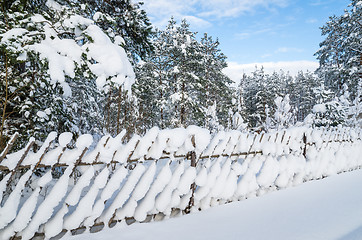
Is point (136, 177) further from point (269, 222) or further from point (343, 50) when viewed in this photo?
point (343, 50)

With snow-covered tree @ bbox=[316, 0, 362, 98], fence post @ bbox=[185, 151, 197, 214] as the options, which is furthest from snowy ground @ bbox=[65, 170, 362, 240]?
snow-covered tree @ bbox=[316, 0, 362, 98]

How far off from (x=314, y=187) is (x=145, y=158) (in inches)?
156

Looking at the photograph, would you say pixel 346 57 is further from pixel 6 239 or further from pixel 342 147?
pixel 6 239

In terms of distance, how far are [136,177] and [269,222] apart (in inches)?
73.6

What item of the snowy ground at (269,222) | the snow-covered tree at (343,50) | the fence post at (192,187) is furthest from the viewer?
the snow-covered tree at (343,50)

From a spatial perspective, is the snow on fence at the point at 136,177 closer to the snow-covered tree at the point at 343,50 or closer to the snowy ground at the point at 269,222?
the snowy ground at the point at 269,222

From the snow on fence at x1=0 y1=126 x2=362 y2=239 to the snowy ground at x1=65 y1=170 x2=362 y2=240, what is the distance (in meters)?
0.18

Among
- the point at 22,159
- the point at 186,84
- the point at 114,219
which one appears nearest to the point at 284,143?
the point at 114,219

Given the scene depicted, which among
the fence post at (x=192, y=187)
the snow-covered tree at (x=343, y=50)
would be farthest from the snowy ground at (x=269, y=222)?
the snow-covered tree at (x=343, y=50)

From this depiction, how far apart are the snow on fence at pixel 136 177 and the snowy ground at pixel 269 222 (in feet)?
0.58

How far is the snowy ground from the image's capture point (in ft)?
7.52

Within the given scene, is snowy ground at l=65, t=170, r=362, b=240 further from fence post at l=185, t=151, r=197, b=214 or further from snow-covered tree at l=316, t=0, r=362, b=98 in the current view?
snow-covered tree at l=316, t=0, r=362, b=98

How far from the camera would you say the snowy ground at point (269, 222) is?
229 centimetres

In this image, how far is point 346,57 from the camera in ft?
74.9
